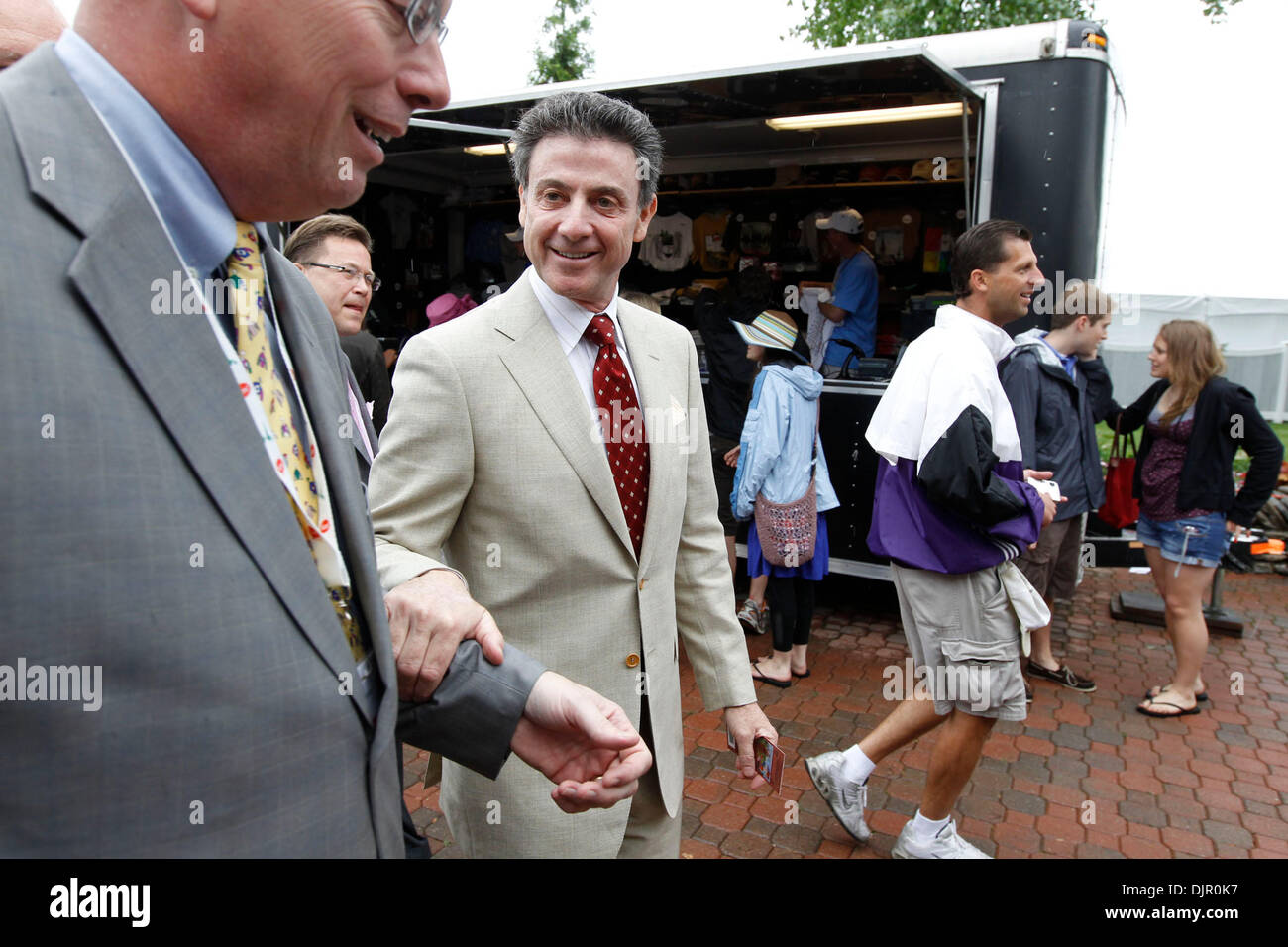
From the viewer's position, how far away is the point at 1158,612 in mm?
7055

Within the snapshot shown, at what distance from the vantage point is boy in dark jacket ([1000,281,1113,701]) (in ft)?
17.1

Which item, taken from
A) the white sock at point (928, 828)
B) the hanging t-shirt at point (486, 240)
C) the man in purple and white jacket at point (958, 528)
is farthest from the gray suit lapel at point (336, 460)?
the hanging t-shirt at point (486, 240)

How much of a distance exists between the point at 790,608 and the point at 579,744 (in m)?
4.48

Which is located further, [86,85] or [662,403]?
[662,403]

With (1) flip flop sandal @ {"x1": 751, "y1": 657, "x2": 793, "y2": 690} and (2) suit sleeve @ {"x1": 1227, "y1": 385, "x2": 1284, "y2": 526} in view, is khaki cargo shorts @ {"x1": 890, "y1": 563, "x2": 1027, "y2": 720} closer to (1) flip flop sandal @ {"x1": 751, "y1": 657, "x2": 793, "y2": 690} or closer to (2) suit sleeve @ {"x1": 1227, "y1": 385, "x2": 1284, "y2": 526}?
(1) flip flop sandal @ {"x1": 751, "y1": 657, "x2": 793, "y2": 690}

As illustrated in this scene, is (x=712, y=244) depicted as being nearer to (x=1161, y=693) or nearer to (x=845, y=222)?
(x=845, y=222)

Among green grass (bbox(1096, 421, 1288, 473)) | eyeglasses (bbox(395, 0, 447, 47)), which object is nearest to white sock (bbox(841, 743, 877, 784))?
eyeglasses (bbox(395, 0, 447, 47))

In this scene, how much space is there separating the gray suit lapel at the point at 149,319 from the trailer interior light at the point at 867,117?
22.2 feet

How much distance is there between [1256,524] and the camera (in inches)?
349

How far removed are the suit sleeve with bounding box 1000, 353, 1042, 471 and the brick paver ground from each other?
5.46ft
